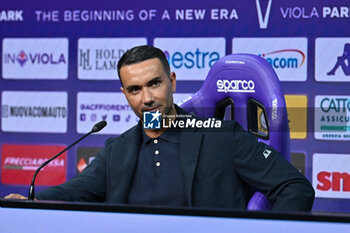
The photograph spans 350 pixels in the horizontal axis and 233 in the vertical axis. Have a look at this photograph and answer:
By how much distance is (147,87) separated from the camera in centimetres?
139

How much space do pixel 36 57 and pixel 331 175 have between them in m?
1.82

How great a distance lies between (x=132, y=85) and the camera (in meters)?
1.39

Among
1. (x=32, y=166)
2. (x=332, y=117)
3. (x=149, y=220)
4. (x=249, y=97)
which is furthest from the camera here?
(x=32, y=166)

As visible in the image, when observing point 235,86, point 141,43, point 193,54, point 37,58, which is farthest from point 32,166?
point 235,86

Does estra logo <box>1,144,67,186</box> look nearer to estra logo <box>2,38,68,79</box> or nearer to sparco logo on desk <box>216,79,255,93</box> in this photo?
estra logo <box>2,38,68,79</box>

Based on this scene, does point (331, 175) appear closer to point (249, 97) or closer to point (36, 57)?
point (249, 97)

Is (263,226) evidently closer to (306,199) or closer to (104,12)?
(306,199)

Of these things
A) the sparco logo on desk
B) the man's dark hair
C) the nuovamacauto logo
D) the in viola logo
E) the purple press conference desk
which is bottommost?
the purple press conference desk

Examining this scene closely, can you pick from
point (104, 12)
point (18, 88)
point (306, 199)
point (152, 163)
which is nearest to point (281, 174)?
point (306, 199)

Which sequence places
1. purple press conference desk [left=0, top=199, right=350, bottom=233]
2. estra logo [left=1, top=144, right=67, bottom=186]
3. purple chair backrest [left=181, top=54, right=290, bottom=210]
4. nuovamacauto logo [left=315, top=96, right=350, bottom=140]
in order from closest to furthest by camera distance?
1. purple press conference desk [left=0, top=199, right=350, bottom=233]
2. purple chair backrest [left=181, top=54, right=290, bottom=210]
3. nuovamacauto logo [left=315, top=96, right=350, bottom=140]
4. estra logo [left=1, top=144, right=67, bottom=186]

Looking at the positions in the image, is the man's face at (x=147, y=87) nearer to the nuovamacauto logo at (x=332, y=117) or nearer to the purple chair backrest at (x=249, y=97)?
the purple chair backrest at (x=249, y=97)

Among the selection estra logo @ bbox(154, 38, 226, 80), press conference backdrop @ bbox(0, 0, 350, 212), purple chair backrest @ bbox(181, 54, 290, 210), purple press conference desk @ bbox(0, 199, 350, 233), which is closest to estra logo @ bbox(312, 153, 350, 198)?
press conference backdrop @ bbox(0, 0, 350, 212)

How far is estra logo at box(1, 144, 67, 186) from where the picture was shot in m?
3.14

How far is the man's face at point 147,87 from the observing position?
1374mm
